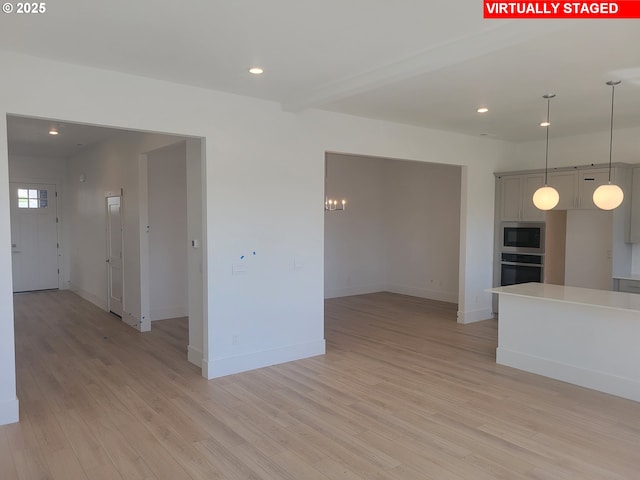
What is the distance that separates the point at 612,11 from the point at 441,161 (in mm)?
3879

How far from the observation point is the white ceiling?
278 centimetres

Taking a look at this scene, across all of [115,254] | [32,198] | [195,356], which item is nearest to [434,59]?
[195,356]

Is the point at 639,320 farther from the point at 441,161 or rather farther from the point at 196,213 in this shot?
the point at 196,213

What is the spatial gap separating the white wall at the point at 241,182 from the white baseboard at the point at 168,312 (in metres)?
2.68

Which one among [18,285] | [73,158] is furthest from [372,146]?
[18,285]

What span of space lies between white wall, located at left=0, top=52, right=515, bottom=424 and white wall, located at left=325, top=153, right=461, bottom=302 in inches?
135

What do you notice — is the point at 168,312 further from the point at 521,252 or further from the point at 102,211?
the point at 521,252

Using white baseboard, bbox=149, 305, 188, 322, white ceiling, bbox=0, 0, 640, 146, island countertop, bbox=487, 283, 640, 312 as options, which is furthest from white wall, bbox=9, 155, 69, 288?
island countertop, bbox=487, 283, 640, 312

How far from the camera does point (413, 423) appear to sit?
11.7ft

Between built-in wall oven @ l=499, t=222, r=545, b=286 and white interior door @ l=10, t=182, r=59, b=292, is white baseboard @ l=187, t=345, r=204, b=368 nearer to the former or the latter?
built-in wall oven @ l=499, t=222, r=545, b=286

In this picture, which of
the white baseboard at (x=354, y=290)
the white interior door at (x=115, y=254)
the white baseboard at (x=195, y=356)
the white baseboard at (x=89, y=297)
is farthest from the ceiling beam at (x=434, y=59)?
the white baseboard at (x=89, y=297)

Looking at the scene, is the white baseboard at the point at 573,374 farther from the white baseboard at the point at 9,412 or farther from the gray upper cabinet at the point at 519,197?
the white baseboard at the point at 9,412

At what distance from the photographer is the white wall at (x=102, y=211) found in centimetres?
657

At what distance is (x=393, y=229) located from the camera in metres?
10.1
